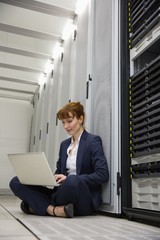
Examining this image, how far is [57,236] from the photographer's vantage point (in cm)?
139

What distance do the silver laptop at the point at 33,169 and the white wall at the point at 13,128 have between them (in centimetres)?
524

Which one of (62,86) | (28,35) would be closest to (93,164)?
(62,86)

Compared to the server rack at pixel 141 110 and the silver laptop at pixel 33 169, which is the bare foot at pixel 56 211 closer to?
the silver laptop at pixel 33 169

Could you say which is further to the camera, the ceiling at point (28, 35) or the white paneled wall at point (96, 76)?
the ceiling at point (28, 35)

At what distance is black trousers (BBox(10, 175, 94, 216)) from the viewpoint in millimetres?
2240

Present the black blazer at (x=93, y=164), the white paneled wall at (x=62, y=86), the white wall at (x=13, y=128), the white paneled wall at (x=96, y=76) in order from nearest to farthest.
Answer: the black blazer at (x=93, y=164)
the white paneled wall at (x=96, y=76)
the white paneled wall at (x=62, y=86)
the white wall at (x=13, y=128)

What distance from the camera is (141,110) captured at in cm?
229

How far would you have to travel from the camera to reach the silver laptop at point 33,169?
2.08m

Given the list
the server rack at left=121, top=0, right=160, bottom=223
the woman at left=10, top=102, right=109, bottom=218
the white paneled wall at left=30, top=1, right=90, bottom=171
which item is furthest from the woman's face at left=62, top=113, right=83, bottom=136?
the white paneled wall at left=30, top=1, right=90, bottom=171

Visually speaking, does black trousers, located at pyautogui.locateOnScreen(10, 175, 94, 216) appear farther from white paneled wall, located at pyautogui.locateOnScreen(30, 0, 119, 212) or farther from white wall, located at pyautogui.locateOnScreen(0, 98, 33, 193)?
white wall, located at pyautogui.locateOnScreen(0, 98, 33, 193)

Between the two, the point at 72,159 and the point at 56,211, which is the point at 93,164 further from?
the point at 56,211

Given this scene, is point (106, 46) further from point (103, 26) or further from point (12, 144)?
point (12, 144)

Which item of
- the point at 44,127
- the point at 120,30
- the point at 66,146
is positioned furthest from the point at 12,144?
the point at 120,30

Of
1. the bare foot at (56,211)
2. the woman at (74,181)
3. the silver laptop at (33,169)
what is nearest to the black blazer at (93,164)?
the woman at (74,181)
